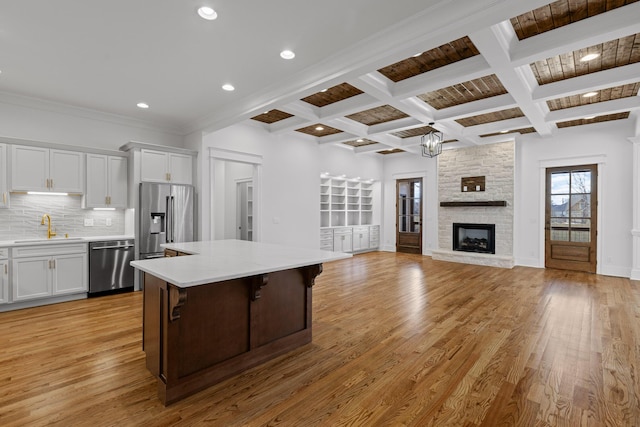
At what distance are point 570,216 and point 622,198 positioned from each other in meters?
0.91

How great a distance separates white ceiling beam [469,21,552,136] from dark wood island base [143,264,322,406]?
275cm

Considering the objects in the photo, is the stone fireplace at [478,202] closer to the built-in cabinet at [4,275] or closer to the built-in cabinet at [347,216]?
the built-in cabinet at [347,216]

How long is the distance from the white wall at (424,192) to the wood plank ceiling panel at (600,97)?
3623mm

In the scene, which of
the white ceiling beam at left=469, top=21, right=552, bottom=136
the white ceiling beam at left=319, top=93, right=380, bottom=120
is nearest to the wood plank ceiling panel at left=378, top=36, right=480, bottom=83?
the white ceiling beam at left=469, top=21, right=552, bottom=136

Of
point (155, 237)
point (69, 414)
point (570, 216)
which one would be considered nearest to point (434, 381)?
point (69, 414)

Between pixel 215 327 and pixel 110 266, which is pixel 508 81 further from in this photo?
pixel 110 266

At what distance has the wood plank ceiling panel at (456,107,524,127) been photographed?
5984 millimetres

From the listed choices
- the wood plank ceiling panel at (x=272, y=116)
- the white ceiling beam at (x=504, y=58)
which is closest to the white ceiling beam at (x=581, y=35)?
the white ceiling beam at (x=504, y=58)

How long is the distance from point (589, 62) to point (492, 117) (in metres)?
2.37

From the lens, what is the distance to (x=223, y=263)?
2.52m

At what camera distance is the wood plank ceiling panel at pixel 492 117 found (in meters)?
5.98

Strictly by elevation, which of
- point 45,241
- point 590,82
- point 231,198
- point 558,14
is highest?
point 558,14

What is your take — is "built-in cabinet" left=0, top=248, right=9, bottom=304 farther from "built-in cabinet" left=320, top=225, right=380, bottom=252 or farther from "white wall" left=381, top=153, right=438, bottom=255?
"white wall" left=381, top=153, right=438, bottom=255

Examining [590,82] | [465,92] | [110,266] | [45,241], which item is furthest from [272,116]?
[590,82]
